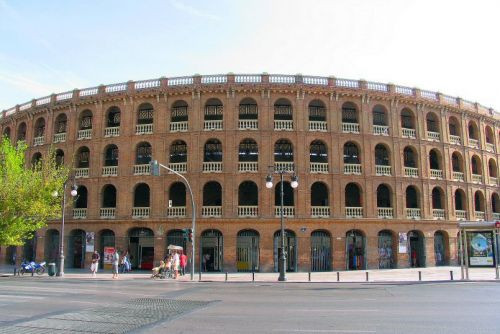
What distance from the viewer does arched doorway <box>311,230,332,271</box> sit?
125 feet

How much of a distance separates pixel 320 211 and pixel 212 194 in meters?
9.36

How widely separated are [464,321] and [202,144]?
95.5 feet

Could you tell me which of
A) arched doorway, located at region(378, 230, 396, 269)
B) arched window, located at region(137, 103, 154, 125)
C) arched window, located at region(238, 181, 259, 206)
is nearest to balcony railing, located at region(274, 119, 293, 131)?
arched window, located at region(238, 181, 259, 206)

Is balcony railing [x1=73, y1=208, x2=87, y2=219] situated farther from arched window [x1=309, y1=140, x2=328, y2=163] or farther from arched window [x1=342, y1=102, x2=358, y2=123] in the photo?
arched window [x1=342, y1=102, x2=358, y2=123]

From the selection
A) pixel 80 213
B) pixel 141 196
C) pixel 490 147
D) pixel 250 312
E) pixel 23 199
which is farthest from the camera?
pixel 490 147

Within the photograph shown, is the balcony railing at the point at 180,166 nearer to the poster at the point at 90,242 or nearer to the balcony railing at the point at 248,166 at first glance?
the balcony railing at the point at 248,166

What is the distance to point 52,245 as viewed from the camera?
43.1m

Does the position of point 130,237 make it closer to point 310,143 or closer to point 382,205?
point 310,143

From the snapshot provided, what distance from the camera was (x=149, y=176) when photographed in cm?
3966

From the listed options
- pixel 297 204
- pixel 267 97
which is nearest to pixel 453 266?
pixel 297 204

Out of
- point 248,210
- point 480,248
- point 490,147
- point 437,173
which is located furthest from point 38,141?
point 490,147

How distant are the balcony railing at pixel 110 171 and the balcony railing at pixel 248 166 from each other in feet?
36.6

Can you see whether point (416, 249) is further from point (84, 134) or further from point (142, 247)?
point (84, 134)

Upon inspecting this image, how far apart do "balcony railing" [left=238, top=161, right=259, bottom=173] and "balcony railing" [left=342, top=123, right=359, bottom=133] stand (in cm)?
828
